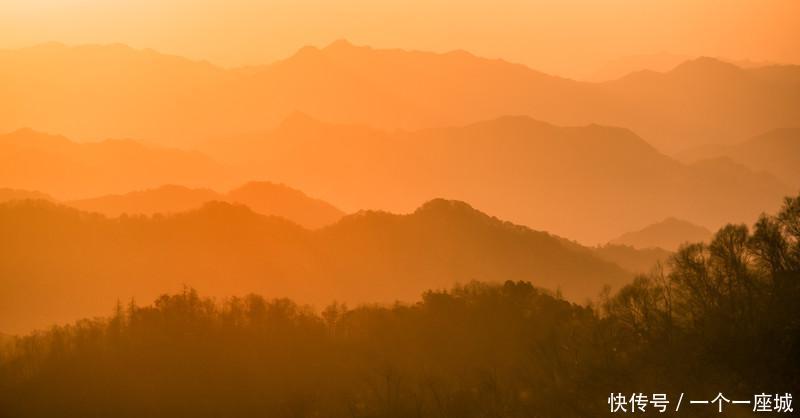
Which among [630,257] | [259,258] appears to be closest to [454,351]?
[259,258]

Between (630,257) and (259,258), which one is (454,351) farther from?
(630,257)

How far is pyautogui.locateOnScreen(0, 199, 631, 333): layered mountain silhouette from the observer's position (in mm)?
158250

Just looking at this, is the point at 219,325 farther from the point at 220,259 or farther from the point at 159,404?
the point at 220,259

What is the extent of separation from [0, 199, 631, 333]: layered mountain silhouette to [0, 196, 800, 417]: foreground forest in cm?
7028

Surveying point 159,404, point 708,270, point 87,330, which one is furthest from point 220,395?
point 708,270

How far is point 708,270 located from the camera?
4909 cm

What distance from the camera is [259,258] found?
17038 centimetres

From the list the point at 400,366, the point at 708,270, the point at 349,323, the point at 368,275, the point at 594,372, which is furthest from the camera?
the point at 368,275

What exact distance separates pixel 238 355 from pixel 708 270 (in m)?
42.3

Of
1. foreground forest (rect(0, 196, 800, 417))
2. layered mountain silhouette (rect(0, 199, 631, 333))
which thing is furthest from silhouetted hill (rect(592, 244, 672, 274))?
foreground forest (rect(0, 196, 800, 417))

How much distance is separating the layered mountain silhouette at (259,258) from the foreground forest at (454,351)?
231ft

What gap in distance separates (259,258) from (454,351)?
10996cm

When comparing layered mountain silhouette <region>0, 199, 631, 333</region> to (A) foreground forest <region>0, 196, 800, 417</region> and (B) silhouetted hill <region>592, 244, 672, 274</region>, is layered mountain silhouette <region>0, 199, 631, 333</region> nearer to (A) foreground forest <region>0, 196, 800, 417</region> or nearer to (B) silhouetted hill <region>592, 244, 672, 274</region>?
(B) silhouetted hill <region>592, 244, 672, 274</region>

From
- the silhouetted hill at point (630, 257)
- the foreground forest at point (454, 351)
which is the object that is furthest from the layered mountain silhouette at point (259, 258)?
the foreground forest at point (454, 351)
